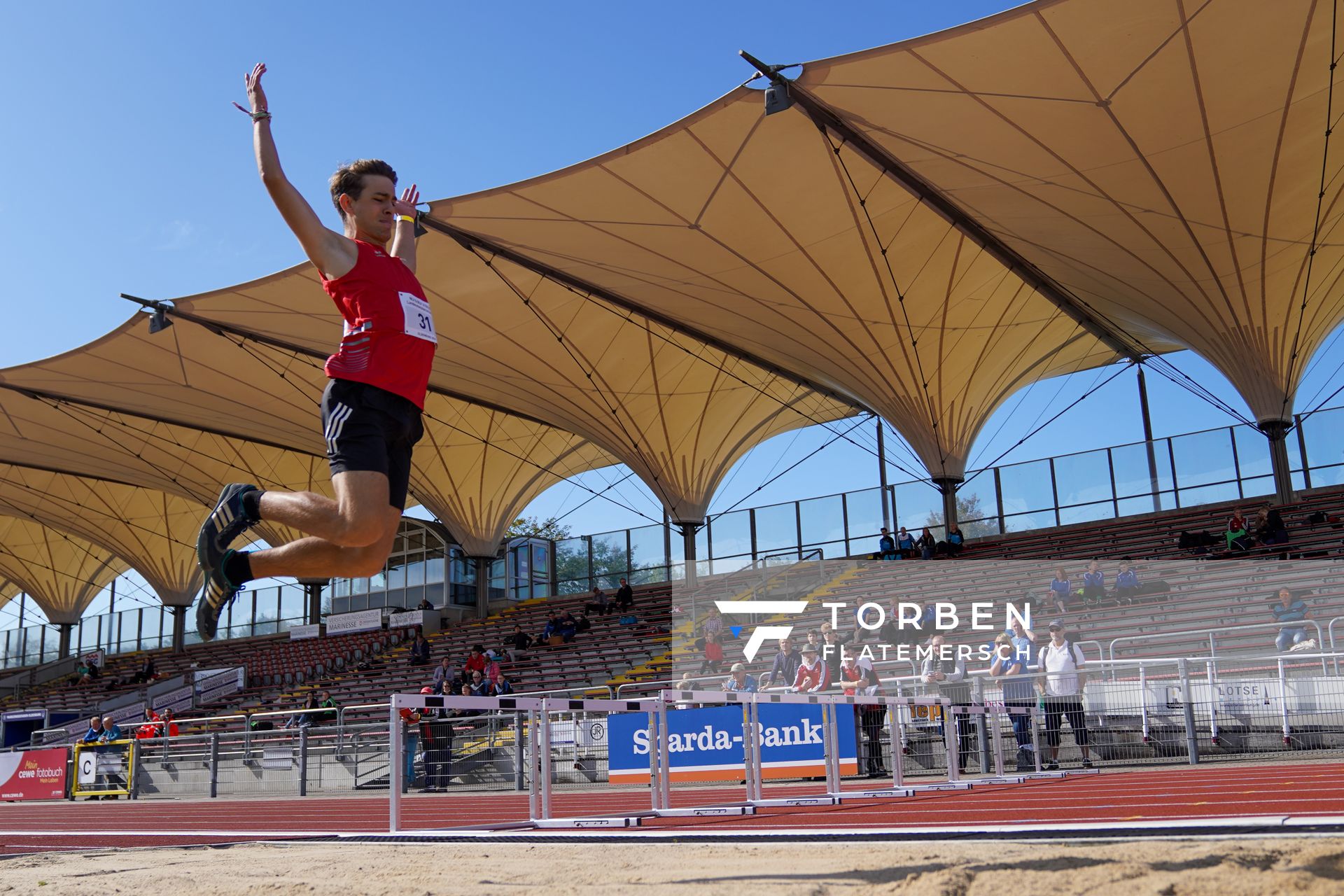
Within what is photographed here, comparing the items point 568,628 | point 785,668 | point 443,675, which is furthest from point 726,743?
point 568,628

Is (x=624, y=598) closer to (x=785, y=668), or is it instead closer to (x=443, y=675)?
(x=443, y=675)

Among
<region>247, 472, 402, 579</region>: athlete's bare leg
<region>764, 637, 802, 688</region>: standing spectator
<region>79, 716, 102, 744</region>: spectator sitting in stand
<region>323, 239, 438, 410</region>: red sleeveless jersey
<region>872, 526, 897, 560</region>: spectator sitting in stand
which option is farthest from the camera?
<region>872, 526, 897, 560</region>: spectator sitting in stand

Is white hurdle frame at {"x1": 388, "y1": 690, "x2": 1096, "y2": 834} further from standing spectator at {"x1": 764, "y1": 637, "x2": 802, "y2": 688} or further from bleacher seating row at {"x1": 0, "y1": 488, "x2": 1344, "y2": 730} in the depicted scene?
bleacher seating row at {"x1": 0, "y1": 488, "x2": 1344, "y2": 730}

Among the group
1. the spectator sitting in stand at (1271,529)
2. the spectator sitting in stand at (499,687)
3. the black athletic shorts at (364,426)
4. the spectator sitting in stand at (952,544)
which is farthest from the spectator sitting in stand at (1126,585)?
the black athletic shorts at (364,426)

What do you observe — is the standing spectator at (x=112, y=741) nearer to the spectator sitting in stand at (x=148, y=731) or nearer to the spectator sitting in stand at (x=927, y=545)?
the spectator sitting in stand at (x=148, y=731)

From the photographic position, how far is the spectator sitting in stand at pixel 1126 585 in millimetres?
21422

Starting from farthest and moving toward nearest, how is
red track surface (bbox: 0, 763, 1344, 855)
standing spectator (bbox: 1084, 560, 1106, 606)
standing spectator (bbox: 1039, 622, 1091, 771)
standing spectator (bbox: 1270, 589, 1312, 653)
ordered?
1. standing spectator (bbox: 1084, 560, 1106, 606)
2. standing spectator (bbox: 1270, 589, 1312, 653)
3. standing spectator (bbox: 1039, 622, 1091, 771)
4. red track surface (bbox: 0, 763, 1344, 855)

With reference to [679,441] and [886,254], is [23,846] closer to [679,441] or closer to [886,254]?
[886,254]

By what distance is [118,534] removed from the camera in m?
49.0

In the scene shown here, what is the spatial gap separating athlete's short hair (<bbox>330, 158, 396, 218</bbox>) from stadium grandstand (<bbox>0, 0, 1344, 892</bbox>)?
3.46 meters

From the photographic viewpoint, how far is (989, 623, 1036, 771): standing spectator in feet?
40.1

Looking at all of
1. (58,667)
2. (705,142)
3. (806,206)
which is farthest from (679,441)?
(58,667)

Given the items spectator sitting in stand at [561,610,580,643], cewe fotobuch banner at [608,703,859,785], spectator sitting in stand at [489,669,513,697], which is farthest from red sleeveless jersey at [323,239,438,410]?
spectator sitting in stand at [561,610,580,643]

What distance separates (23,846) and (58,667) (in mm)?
55512
